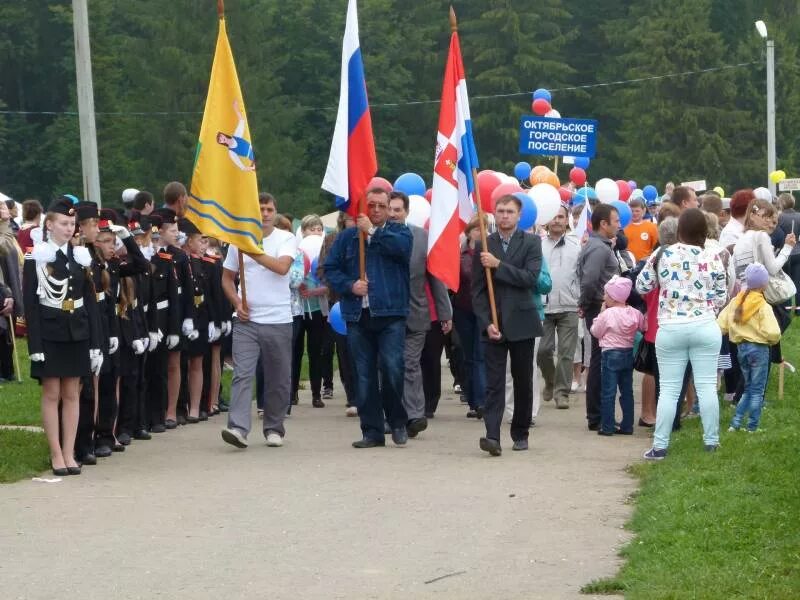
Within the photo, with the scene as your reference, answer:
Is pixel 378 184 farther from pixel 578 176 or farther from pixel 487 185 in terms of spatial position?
pixel 578 176

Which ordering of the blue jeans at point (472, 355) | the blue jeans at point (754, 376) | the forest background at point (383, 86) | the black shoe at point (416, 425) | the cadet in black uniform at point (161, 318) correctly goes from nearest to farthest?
the blue jeans at point (754, 376)
the black shoe at point (416, 425)
the cadet in black uniform at point (161, 318)
the blue jeans at point (472, 355)
the forest background at point (383, 86)

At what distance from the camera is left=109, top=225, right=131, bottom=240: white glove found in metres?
12.5

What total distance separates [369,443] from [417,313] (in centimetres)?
139

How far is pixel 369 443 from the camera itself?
12984mm

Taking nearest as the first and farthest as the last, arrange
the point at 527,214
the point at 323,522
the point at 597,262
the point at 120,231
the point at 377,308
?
the point at 323,522 < the point at 120,231 < the point at 377,308 < the point at 597,262 < the point at 527,214

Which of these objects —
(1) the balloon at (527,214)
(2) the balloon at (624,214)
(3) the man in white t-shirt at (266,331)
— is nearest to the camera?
(3) the man in white t-shirt at (266,331)

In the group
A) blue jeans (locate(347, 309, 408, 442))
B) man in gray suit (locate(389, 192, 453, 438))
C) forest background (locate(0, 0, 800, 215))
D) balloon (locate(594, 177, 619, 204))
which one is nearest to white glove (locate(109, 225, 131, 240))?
blue jeans (locate(347, 309, 408, 442))

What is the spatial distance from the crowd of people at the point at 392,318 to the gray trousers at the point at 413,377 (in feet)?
0.05

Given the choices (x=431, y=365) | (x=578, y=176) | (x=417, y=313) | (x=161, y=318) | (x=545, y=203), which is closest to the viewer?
(x=417, y=313)

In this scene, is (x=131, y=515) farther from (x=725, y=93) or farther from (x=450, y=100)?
(x=725, y=93)

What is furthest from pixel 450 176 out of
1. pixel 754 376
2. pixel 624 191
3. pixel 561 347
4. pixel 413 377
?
pixel 624 191

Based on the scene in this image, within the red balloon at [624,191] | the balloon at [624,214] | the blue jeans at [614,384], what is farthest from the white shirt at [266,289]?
the red balloon at [624,191]

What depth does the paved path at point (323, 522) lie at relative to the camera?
7988 millimetres

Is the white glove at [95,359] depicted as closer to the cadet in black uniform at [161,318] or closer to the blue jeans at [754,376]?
the cadet in black uniform at [161,318]
